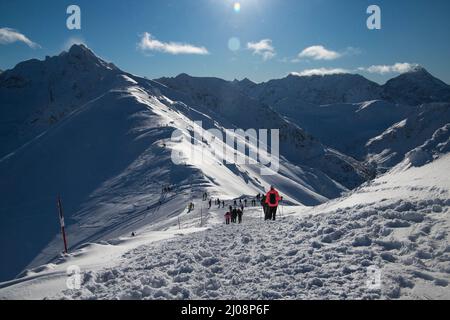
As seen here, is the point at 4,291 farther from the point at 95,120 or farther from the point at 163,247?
the point at 95,120

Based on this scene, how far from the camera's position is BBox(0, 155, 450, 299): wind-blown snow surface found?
8.62m

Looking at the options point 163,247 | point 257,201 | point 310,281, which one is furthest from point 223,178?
point 310,281

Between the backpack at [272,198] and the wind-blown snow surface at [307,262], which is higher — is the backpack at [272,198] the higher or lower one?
the higher one

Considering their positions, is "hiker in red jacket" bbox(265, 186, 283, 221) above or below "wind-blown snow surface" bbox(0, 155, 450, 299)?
above

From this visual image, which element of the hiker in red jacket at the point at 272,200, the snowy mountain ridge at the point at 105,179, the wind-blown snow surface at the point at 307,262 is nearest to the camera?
the wind-blown snow surface at the point at 307,262

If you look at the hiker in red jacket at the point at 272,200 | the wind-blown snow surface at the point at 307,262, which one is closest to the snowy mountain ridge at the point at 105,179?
the hiker in red jacket at the point at 272,200

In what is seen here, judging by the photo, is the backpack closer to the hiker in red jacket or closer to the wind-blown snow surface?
the hiker in red jacket

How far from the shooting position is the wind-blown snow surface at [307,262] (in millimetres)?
8617

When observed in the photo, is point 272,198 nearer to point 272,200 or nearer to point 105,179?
point 272,200

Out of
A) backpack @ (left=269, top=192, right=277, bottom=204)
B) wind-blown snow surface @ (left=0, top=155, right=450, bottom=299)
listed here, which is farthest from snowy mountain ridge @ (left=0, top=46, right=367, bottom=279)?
wind-blown snow surface @ (left=0, top=155, right=450, bottom=299)

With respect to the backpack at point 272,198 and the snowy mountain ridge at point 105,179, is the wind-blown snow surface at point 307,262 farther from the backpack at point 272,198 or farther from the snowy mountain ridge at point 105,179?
the snowy mountain ridge at point 105,179

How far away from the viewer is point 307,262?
32.7ft

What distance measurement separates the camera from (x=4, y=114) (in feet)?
648
